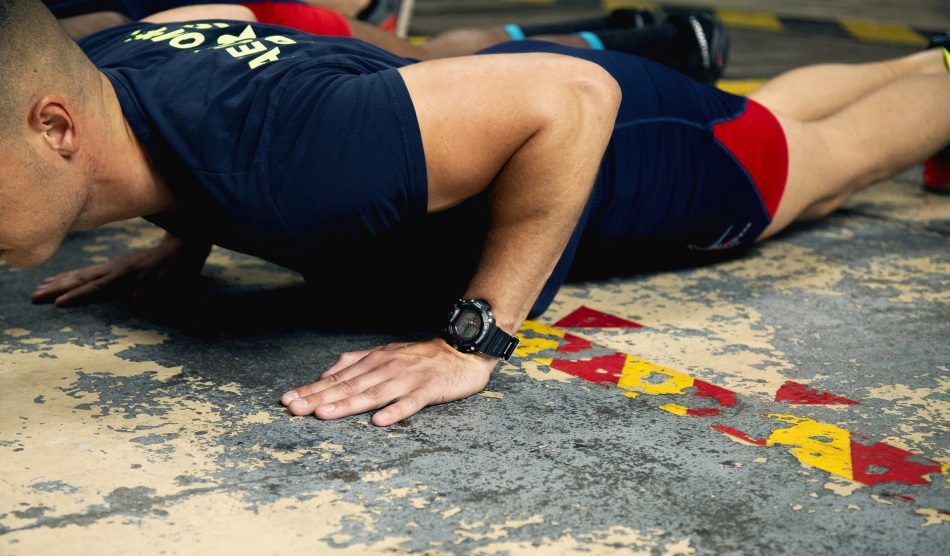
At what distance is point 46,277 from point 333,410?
1157 millimetres

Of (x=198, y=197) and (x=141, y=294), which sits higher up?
(x=198, y=197)

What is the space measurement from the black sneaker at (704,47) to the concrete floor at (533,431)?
1.13 metres

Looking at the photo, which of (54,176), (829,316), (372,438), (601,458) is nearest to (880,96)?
(829,316)

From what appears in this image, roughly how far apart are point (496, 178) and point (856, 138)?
136 centimetres

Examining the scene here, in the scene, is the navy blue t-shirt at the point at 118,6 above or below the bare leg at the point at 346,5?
above

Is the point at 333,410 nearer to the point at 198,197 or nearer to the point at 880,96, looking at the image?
the point at 198,197

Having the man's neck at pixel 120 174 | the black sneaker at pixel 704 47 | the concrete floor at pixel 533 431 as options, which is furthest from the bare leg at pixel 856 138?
the man's neck at pixel 120 174

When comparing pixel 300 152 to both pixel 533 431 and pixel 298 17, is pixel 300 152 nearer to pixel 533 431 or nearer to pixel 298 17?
pixel 533 431

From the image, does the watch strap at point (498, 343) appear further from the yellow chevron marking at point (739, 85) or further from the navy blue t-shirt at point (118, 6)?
the yellow chevron marking at point (739, 85)

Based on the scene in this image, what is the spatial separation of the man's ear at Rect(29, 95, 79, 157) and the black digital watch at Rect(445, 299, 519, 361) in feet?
2.44

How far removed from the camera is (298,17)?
3.27m

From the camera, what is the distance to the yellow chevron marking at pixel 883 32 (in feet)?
22.2

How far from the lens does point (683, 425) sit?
1.89 m

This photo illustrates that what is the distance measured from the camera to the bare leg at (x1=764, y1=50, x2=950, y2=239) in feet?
9.27
